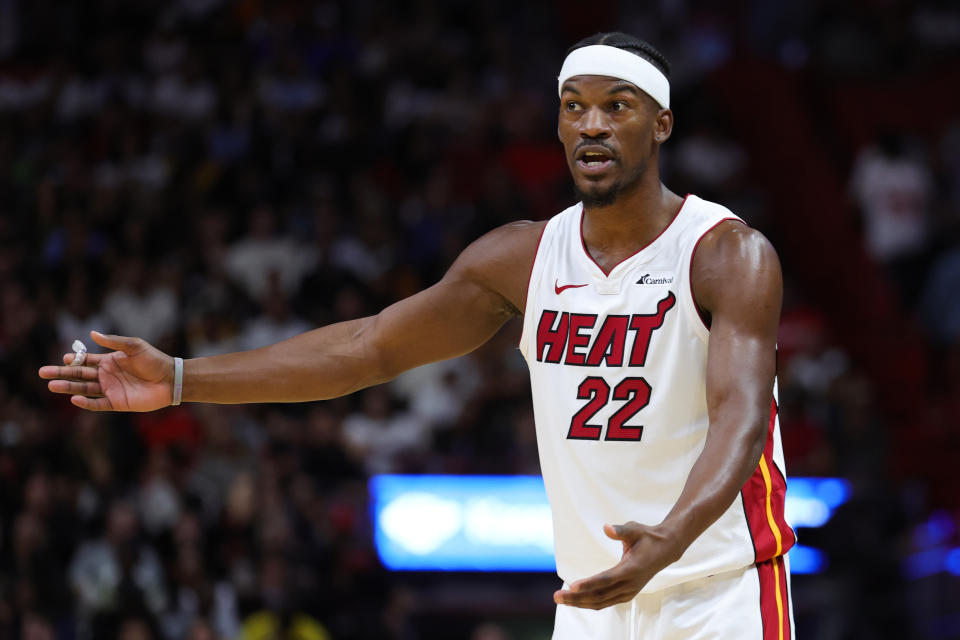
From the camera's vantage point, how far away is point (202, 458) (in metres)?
11.2

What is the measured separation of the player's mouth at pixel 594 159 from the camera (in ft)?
14.9

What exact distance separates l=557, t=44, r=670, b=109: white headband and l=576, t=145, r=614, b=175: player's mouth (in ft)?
0.81

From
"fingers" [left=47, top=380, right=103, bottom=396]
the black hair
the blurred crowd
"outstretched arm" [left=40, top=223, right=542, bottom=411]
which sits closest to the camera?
the black hair

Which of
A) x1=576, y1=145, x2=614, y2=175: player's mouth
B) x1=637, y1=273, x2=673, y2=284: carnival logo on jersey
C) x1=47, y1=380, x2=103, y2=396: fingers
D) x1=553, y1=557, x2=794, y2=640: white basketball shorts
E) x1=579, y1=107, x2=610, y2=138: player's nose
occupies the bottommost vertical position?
x1=553, y1=557, x2=794, y2=640: white basketball shorts

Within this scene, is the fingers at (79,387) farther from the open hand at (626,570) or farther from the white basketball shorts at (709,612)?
the open hand at (626,570)

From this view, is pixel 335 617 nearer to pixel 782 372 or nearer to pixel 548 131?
pixel 782 372

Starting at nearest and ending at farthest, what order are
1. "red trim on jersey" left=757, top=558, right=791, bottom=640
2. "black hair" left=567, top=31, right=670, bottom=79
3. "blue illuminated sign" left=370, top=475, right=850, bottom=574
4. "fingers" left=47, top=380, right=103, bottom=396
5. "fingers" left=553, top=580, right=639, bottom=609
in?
"fingers" left=553, top=580, right=639, bottom=609
"red trim on jersey" left=757, top=558, right=791, bottom=640
"black hair" left=567, top=31, right=670, bottom=79
"fingers" left=47, top=380, right=103, bottom=396
"blue illuminated sign" left=370, top=475, right=850, bottom=574

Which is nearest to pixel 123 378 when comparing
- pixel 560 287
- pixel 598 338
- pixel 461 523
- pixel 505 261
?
pixel 505 261

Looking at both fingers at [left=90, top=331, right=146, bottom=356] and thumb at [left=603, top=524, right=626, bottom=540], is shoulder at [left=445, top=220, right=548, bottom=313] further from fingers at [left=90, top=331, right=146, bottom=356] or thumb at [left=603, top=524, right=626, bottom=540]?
thumb at [left=603, top=524, right=626, bottom=540]

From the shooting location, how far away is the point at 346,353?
5.11m

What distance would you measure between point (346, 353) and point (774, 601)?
5.67 feet

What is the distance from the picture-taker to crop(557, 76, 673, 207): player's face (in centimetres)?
455

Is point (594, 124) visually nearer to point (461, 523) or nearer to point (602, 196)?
point (602, 196)

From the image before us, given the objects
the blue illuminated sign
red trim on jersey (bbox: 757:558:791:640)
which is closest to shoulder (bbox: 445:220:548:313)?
red trim on jersey (bbox: 757:558:791:640)
